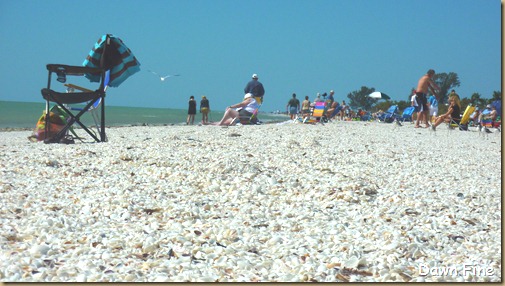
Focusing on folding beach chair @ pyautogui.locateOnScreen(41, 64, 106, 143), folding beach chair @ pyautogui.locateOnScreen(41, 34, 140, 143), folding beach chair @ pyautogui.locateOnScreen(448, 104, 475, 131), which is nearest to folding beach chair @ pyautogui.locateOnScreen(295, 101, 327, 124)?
folding beach chair @ pyautogui.locateOnScreen(448, 104, 475, 131)

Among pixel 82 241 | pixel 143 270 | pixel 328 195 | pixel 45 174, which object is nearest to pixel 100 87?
pixel 45 174

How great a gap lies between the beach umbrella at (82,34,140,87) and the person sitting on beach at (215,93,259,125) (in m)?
6.00

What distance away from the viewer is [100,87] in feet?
26.3

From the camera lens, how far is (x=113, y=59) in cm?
831

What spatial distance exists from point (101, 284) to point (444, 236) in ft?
6.94

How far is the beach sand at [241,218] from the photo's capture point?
2.83 metres

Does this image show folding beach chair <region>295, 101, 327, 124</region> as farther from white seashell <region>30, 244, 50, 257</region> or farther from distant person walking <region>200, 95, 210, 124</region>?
white seashell <region>30, 244, 50, 257</region>

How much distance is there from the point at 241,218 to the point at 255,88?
35.3 ft

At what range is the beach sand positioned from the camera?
2832mm

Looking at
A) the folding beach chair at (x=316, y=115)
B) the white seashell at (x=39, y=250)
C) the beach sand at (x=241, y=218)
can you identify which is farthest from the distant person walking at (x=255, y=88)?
the white seashell at (x=39, y=250)

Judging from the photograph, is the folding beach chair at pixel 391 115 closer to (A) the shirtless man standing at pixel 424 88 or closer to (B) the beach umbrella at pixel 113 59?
(A) the shirtless man standing at pixel 424 88

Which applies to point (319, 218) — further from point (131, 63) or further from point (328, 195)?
point (131, 63)

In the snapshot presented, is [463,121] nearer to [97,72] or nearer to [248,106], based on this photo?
[248,106]

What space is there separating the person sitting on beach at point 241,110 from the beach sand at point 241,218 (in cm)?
789
